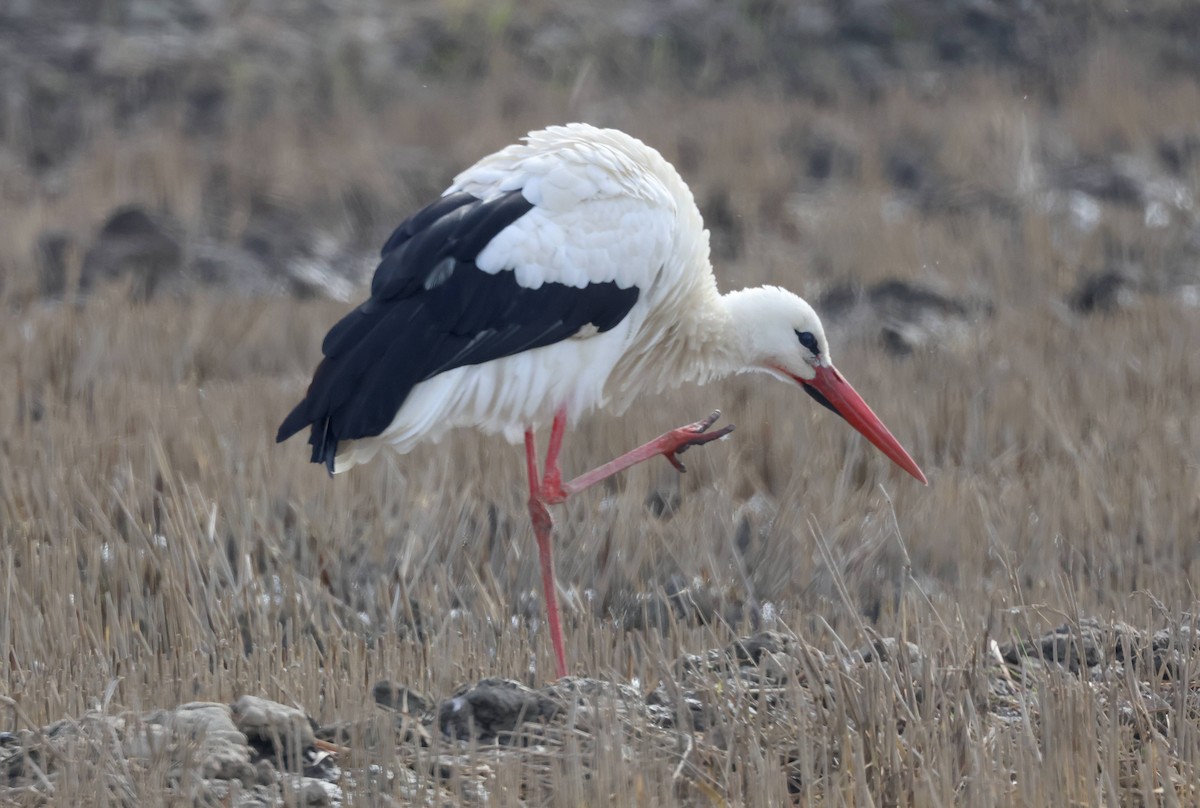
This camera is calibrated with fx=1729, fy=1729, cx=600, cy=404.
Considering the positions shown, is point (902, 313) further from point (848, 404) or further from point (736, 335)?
point (736, 335)

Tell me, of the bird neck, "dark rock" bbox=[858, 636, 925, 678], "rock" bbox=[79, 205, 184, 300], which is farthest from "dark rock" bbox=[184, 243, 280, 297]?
"dark rock" bbox=[858, 636, 925, 678]

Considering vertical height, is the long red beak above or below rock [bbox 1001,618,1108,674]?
above

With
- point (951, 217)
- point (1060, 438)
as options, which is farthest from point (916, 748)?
point (951, 217)

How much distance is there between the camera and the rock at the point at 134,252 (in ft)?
31.2

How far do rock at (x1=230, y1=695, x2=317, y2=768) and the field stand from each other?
0.5 inches

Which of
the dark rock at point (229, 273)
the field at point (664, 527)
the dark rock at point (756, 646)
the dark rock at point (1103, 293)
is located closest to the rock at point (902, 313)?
the field at point (664, 527)

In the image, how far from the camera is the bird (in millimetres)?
4598

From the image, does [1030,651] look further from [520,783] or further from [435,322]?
[435,322]

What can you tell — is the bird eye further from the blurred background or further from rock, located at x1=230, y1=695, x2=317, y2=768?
the blurred background

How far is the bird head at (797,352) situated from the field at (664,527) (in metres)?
0.33

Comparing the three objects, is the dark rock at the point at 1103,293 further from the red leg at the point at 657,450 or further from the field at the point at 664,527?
the red leg at the point at 657,450

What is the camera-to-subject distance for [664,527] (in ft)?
17.9

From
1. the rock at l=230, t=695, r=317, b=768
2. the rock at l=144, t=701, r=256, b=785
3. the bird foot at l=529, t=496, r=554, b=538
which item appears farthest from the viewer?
the bird foot at l=529, t=496, r=554, b=538

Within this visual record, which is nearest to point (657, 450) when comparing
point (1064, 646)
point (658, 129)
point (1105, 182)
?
point (1064, 646)
